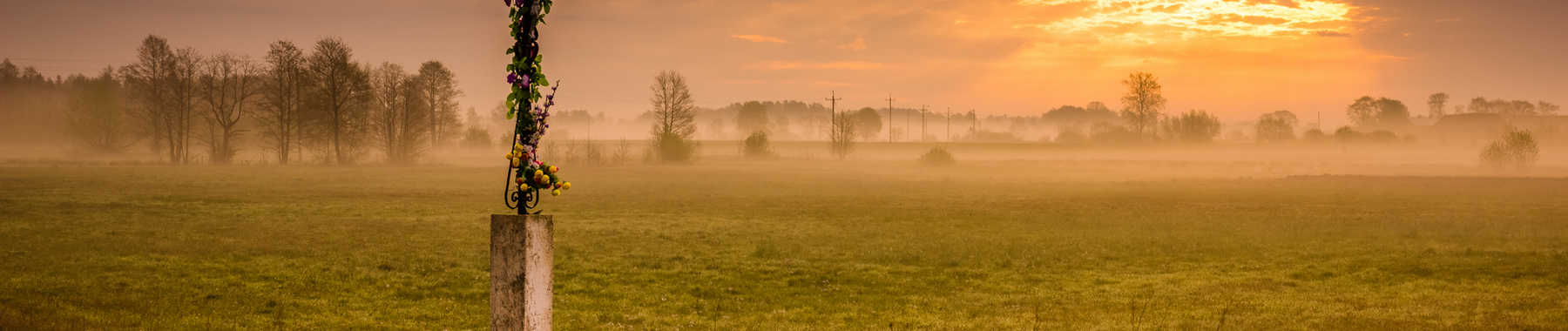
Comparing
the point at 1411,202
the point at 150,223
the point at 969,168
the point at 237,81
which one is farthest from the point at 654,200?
the point at 237,81

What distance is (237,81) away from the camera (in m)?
85.3

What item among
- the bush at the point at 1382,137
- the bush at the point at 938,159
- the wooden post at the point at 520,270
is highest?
the bush at the point at 1382,137

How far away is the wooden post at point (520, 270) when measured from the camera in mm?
6855

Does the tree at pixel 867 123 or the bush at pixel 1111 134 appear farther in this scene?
the tree at pixel 867 123

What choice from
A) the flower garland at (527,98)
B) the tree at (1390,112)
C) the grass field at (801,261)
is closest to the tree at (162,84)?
the grass field at (801,261)

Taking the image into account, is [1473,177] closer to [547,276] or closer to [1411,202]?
[1411,202]

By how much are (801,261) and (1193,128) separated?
122m

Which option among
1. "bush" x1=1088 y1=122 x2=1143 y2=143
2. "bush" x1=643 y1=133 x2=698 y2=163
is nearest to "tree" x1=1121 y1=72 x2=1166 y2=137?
"bush" x1=1088 y1=122 x2=1143 y2=143

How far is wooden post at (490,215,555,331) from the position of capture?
270 inches

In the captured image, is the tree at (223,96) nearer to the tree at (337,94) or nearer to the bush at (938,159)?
the tree at (337,94)

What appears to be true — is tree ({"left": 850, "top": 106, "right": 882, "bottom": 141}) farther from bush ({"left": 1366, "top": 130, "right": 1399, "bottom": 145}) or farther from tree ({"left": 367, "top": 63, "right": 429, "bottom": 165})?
tree ({"left": 367, "top": 63, "right": 429, "bottom": 165})

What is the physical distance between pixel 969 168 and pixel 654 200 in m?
51.1

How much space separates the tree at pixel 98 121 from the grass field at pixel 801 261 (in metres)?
51.7

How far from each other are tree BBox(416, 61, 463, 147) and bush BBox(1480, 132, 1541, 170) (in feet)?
302
